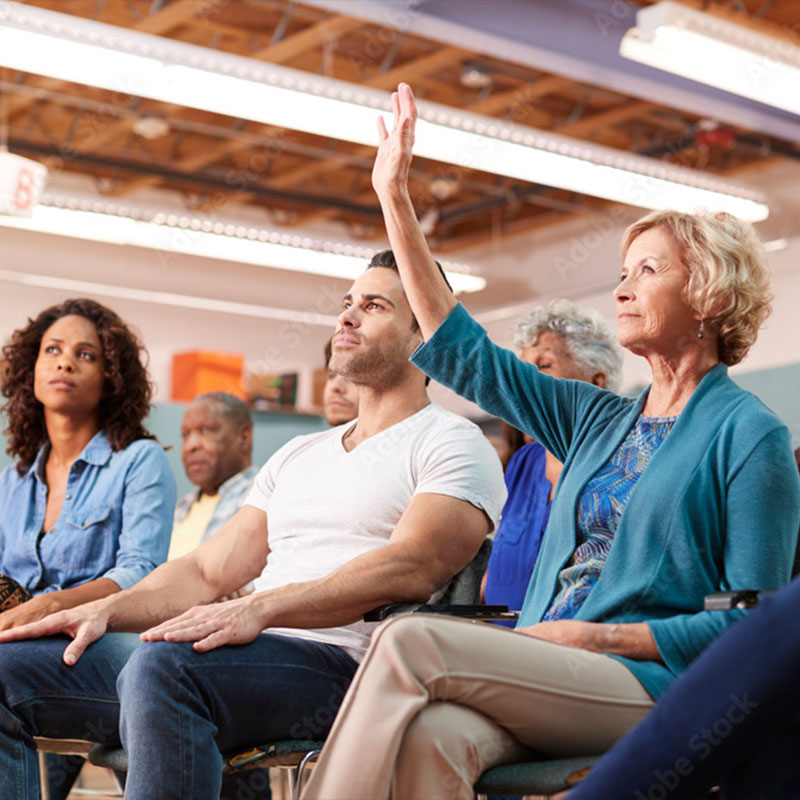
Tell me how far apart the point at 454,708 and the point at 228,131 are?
6.76 meters

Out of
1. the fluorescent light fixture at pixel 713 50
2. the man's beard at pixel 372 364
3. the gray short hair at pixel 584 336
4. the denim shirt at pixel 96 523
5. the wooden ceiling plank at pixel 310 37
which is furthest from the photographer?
the wooden ceiling plank at pixel 310 37

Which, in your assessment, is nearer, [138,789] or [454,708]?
[454,708]

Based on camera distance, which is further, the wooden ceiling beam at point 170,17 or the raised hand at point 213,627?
the wooden ceiling beam at point 170,17

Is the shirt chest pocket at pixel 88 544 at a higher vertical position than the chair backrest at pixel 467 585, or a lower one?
lower

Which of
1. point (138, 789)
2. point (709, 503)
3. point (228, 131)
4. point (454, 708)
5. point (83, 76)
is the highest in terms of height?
point (228, 131)

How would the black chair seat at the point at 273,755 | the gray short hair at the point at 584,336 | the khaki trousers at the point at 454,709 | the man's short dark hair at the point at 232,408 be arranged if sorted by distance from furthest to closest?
the man's short dark hair at the point at 232,408 → the gray short hair at the point at 584,336 → the black chair seat at the point at 273,755 → the khaki trousers at the point at 454,709

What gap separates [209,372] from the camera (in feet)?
26.3

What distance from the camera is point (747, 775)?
3.91 feet

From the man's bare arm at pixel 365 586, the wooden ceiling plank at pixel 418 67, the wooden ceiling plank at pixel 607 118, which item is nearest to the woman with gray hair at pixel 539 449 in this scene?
the man's bare arm at pixel 365 586

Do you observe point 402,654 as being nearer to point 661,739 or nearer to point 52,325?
point 661,739

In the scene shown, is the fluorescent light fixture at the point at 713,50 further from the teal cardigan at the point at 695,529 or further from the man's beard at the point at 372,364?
the teal cardigan at the point at 695,529

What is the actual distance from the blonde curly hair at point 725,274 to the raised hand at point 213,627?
86 centimetres

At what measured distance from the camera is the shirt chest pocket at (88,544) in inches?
97.8

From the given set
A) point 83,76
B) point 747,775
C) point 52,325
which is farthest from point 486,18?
point 747,775
